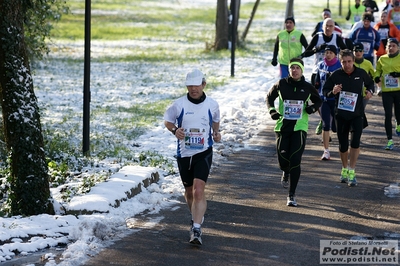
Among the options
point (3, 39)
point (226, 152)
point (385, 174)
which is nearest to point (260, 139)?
point (226, 152)

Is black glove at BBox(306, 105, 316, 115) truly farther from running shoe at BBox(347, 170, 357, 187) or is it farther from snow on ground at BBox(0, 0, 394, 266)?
snow on ground at BBox(0, 0, 394, 266)

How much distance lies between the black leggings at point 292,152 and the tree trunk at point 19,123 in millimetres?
3053

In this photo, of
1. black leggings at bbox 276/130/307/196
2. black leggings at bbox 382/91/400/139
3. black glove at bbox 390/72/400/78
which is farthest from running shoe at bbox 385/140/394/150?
black leggings at bbox 276/130/307/196

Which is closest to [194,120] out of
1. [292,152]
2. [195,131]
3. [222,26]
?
[195,131]

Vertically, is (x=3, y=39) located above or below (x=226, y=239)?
above

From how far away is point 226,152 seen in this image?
14062mm

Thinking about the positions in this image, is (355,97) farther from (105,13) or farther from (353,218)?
(105,13)

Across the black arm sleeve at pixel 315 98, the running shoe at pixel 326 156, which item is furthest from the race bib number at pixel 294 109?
the running shoe at pixel 326 156

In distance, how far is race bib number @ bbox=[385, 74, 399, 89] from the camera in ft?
47.5

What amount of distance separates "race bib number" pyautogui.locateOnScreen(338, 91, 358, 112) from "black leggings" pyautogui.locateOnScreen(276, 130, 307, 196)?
4.21 feet

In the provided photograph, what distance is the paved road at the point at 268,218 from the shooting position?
27.7 feet

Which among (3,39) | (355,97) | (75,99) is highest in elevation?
(3,39)

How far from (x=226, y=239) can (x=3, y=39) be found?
11.4 ft

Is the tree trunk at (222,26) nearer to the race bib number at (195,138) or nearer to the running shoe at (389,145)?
the running shoe at (389,145)
